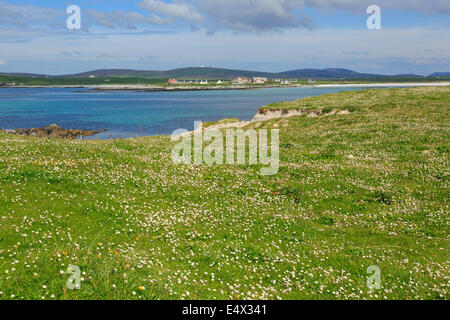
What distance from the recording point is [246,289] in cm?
991

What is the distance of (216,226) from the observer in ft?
45.9

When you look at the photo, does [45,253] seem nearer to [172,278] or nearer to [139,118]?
[172,278]

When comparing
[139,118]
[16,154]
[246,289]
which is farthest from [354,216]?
[139,118]

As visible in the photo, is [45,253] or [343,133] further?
[343,133]

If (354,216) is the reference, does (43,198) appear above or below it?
above

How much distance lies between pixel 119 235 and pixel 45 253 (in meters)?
2.82

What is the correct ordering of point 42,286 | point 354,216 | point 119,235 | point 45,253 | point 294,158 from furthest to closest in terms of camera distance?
1. point 294,158
2. point 354,216
3. point 119,235
4. point 45,253
5. point 42,286

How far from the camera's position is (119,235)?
1166 centimetres

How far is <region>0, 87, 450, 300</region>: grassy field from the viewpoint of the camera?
9.23 meters

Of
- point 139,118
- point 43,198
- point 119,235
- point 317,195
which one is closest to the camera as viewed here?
point 119,235

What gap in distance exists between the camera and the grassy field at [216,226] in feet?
30.3

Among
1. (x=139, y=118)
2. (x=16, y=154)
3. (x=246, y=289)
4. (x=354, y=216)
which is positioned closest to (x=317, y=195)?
(x=354, y=216)

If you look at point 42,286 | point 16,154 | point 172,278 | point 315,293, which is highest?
point 16,154
